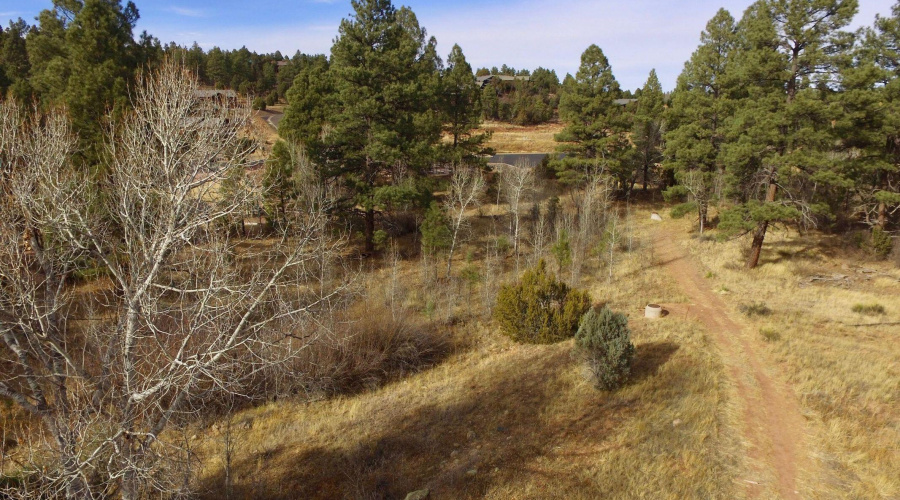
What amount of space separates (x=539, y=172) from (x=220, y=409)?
29.4 meters

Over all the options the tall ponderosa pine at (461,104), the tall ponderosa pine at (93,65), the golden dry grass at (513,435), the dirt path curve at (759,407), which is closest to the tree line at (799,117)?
the dirt path curve at (759,407)

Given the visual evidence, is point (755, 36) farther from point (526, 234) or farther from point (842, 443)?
point (842, 443)

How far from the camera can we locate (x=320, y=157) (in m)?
22.4

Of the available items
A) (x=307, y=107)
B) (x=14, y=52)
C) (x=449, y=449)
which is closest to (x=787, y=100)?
(x=449, y=449)

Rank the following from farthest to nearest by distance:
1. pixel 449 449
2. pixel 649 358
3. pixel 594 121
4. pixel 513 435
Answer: pixel 594 121
pixel 649 358
pixel 513 435
pixel 449 449

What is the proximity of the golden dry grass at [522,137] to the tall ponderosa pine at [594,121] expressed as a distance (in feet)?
64.9

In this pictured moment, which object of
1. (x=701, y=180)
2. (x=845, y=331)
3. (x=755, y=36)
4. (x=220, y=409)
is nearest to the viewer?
(x=220, y=409)

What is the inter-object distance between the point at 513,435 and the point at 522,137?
5640cm

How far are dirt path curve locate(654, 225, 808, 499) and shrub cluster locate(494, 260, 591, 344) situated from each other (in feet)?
12.3

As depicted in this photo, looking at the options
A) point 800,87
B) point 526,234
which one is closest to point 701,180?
point 800,87

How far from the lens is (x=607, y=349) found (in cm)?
1212

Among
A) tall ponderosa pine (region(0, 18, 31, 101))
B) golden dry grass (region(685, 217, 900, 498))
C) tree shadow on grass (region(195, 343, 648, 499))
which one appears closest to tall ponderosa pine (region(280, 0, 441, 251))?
tree shadow on grass (region(195, 343, 648, 499))

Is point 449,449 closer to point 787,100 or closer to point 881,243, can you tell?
point 787,100

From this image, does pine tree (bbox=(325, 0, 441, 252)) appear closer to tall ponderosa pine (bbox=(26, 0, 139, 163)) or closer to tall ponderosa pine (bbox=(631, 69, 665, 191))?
tall ponderosa pine (bbox=(26, 0, 139, 163))
